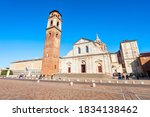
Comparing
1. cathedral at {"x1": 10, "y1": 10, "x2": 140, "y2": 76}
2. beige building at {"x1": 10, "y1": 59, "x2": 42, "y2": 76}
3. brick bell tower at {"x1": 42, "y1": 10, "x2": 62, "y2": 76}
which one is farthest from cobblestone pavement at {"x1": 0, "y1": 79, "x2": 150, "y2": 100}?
beige building at {"x1": 10, "y1": 59, "x2": 42, "y2": 76}

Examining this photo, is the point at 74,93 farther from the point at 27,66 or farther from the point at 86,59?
the point at 27,66

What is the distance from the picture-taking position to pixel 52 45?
34.8m

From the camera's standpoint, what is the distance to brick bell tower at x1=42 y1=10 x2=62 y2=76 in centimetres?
3394

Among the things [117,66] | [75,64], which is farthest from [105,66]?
[117,66]

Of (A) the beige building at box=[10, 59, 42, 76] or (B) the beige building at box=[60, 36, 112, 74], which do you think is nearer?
(B) the beige building at box=[60, 36, 112, 74]

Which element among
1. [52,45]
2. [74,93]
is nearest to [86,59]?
[52,45]

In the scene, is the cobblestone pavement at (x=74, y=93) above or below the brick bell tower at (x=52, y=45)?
below

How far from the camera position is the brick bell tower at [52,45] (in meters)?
33.9

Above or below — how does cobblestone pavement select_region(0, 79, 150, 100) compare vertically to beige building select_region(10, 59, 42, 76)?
below

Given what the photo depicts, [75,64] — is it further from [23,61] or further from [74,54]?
[23,61]

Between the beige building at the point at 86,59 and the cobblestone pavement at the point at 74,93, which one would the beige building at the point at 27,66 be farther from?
the cobblestone pavement at the point at 74,93

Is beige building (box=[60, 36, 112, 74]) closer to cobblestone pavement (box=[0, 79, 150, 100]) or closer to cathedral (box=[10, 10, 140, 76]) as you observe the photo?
cathedral (box=[10, 10, 140, 76])

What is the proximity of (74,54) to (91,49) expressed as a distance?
707 centimetres

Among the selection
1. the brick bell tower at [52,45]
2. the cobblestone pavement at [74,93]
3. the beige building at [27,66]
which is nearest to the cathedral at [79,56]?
the brick bell tower at [52,45]
